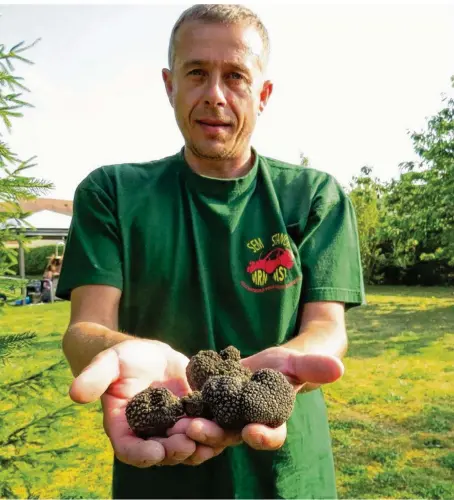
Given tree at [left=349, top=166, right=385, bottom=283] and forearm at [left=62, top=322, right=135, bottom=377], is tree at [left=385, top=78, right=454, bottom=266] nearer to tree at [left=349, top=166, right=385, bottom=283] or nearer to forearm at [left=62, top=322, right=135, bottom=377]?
tree at [left=349, top=166, right=385, bottom=283]

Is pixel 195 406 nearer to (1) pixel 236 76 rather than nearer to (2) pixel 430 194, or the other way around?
(1) pixel 236 76

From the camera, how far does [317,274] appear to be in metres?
2.30

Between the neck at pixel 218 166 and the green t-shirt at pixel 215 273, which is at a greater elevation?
the neck at pixel 218 166

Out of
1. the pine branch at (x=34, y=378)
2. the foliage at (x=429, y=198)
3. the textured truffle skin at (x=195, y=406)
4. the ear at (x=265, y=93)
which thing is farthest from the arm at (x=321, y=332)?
the foliage at (x=429, y=198)

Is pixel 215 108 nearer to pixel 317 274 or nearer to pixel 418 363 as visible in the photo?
pixel 317 274

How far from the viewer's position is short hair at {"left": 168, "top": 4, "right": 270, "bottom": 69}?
2186mm

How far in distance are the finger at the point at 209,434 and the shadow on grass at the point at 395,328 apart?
330 inches

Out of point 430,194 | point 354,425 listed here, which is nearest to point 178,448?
point 354,425

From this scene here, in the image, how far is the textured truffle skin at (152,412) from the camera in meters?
1.83

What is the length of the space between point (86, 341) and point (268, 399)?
65cm

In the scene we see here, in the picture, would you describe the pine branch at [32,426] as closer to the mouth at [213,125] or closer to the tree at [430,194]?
the mouth at [213,125]

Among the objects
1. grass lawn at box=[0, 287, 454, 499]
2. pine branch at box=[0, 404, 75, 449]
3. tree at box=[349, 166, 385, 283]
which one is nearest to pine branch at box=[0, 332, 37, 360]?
grass lawn at box=[0, 287, 454, 499]

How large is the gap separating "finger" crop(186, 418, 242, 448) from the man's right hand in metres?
0.02

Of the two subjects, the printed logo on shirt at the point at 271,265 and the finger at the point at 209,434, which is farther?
the printed logo on shirt at the point at 271,265
